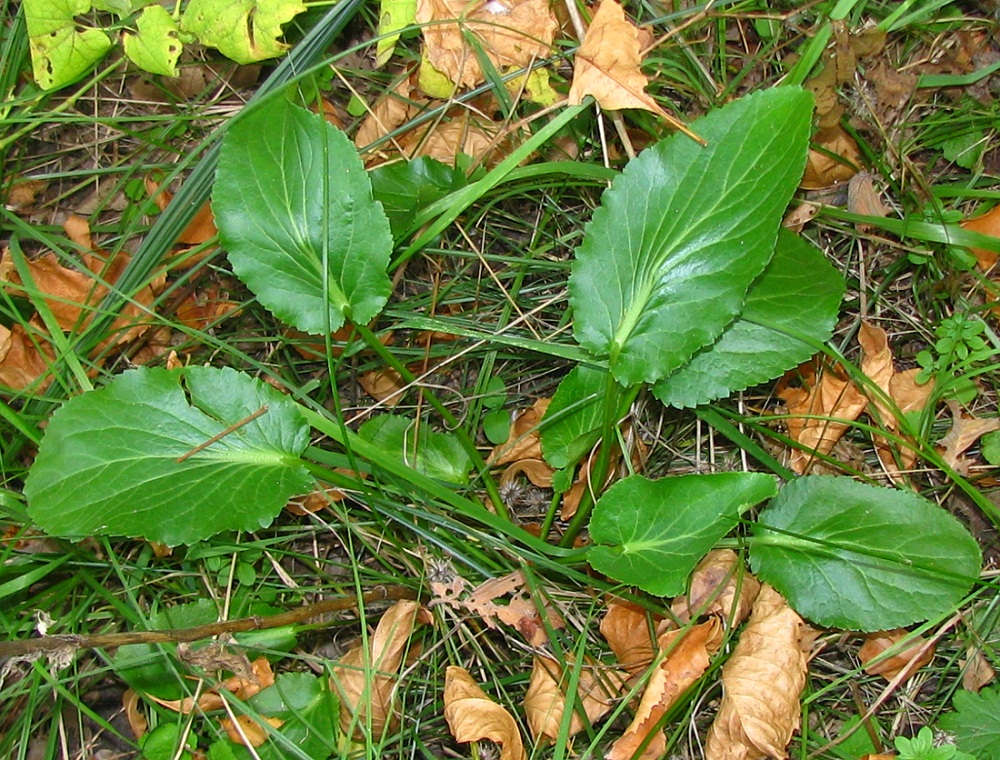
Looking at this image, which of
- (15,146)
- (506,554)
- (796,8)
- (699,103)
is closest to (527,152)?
(699,103)

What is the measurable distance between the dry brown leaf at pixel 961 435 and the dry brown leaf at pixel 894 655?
38cm

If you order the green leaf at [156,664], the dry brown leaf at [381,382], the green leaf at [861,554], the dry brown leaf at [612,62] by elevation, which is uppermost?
the dry brown leaf at [612,62]

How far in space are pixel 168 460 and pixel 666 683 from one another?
3.62ft

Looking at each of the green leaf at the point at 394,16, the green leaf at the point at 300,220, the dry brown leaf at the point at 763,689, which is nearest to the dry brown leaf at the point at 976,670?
the dry brown leaf at the point at 763,689

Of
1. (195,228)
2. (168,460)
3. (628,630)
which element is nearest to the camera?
(168,460)

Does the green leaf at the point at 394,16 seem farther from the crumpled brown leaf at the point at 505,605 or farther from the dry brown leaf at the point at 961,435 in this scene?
the dry brown leaf at the point at 961,435

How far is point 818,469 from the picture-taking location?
203 centimetres

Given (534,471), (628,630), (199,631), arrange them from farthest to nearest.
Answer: (534,471)
(628,630)
(199,631)

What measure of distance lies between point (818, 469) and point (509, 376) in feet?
2.33

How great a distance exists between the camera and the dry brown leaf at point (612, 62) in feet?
6.26

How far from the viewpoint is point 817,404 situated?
2.04m

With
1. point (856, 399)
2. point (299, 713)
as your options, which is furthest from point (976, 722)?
point (299, 713)

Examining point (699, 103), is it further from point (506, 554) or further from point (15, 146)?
point (15, 146)

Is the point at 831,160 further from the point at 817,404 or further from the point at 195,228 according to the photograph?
the point at 195,228
